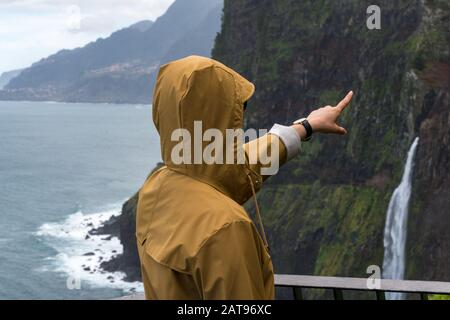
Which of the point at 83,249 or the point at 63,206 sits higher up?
the point at 83,249

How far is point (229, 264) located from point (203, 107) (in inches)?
21.3

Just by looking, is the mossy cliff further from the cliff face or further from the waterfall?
the waterfall

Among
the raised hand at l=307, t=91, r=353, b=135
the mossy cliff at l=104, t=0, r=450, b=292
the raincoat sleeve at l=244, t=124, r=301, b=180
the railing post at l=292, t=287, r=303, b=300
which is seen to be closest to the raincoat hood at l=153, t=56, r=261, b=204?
the raincoat sleeve at l=244, t=124, r=301, b=180

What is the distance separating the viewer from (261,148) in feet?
9.21

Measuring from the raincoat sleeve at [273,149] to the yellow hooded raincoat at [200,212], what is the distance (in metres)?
0.13

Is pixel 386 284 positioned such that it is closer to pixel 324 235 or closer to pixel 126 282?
pixel 324 235

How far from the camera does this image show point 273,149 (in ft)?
9.26

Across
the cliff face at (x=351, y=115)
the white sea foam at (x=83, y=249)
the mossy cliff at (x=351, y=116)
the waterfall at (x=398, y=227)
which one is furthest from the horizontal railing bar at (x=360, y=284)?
the white sea foam at (x=83, y=249)

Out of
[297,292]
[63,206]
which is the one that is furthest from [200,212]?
[63,206]

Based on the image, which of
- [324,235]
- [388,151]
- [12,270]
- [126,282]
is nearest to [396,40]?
[388,151]

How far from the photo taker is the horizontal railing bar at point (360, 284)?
11.1 feet

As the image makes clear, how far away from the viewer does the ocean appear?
5757 cm

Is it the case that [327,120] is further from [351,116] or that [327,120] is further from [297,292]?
[351,116]

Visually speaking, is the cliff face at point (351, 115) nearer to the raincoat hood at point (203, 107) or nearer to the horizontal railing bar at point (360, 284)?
the horizontal railing bar at point (360, 284)
